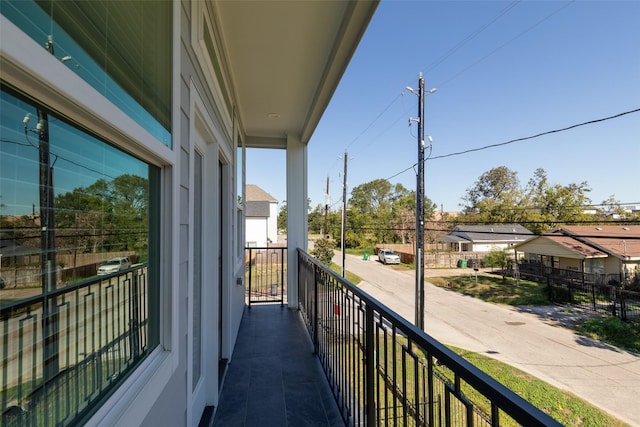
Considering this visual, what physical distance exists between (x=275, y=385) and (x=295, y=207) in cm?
247

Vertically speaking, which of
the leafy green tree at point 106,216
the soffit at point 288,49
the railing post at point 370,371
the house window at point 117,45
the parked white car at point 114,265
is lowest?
the railing post at point 370,371

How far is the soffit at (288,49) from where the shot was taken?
68.2 inches

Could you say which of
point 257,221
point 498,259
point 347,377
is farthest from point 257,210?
point 347,377

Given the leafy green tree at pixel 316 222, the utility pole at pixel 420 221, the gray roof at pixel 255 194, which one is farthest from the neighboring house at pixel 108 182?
the leafy green tree at pixel 316 222

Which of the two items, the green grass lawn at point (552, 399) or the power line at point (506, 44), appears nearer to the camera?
the green grass lawn at point (552, 399)

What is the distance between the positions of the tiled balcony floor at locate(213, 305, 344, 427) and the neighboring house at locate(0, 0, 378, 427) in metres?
0.39

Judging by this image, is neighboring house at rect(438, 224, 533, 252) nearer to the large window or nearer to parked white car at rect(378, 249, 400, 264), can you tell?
parked white car at rect(378, 249, 400, 264)

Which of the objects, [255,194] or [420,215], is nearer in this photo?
[420,215]

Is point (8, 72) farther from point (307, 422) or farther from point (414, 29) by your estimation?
point (414, 29)

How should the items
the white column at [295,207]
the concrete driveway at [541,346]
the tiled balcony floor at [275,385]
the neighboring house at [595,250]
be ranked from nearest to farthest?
1. the tiled balcony floor at [275,385]
2. the white column at [295,207]
3. the concrete driveway at [541,346]
4. the neighboring house at [595,250]

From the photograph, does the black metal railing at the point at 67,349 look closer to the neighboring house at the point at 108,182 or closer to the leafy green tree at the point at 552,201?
the neighboring house at the point at 108,182

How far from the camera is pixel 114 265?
0.71 meters

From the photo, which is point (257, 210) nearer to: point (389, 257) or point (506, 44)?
point (389, 257)

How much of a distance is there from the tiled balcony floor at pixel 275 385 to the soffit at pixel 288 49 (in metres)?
2.45
